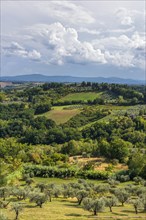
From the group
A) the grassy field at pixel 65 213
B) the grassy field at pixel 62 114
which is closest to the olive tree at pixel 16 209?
the grassy field at pixel 65 213

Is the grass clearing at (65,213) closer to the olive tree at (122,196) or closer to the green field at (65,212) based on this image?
the green field at (65,212)

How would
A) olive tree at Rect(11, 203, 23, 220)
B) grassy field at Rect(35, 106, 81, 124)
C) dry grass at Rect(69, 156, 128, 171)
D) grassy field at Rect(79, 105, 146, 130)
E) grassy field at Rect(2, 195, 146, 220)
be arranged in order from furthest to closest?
grassy field at Rect(35, 106, 81, 124) → grassy field at Rect(79, 105, 146, 130) → dry grass at Rect(69, 156, 128, 171) → grassy field at Rect(2, 195, 146, 220) → olive tree at Rect(11, 203, 23, 220)

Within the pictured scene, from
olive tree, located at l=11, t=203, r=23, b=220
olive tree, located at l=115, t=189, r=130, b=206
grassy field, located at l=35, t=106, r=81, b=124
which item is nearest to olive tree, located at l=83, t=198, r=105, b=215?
olive tree, located at l=115, t=189, r=130, b=206

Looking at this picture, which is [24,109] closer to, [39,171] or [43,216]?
[39,171]

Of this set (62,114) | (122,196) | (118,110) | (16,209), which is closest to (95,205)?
(122,196)

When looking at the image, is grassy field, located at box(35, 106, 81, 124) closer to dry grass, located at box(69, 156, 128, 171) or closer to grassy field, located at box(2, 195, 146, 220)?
dry grass, located at box(69, 156, 128, 171)

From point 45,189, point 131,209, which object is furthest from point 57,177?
point 131,209
